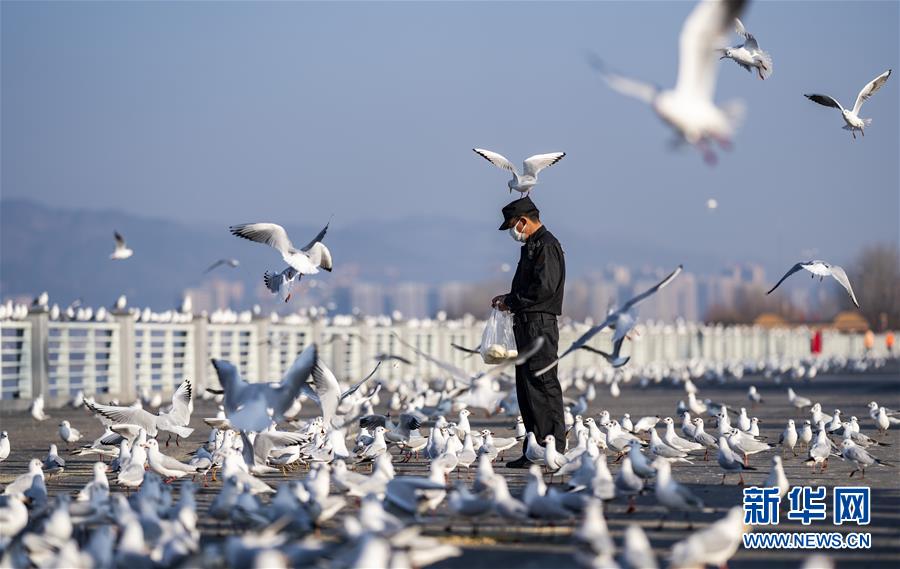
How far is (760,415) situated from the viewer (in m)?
22.1

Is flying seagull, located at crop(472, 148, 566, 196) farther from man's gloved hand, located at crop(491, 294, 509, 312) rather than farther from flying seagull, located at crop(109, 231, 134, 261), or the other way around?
flying seagull, located at crop(109, 231, 134, 261)

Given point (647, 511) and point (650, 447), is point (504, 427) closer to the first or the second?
point (650, 447)

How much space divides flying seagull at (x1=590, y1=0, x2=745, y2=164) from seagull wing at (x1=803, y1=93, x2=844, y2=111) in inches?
227

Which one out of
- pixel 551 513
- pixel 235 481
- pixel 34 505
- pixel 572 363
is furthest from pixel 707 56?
pixel 572 363

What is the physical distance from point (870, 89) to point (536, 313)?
4.20 m

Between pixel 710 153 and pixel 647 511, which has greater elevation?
pixel 710 153

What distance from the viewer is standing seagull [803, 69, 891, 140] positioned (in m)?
13.5

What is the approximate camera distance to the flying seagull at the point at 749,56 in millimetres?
13289

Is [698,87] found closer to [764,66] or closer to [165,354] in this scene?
[764,66]

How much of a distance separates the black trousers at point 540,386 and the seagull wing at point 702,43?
439 centimetres

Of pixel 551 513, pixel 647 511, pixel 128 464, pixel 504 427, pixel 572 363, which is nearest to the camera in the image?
pixel 551 513

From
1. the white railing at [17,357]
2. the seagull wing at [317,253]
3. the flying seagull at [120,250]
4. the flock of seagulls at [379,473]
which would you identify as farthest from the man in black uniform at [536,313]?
the white railing at [17,357]

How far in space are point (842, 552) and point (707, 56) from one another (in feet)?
8.96

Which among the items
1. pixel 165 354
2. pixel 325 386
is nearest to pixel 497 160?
pixel 325 386
